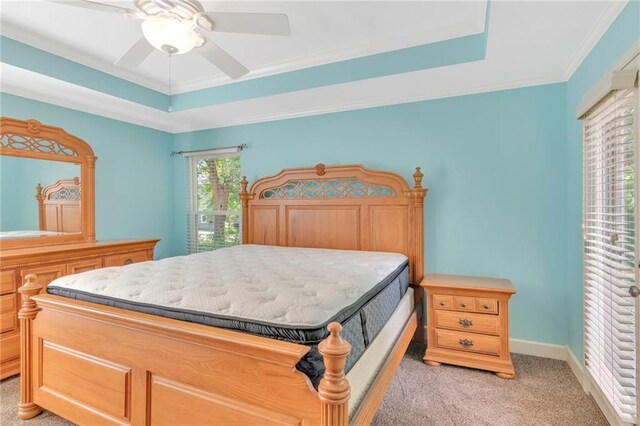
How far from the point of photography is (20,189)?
2941 mm

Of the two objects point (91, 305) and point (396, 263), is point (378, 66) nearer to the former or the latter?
point (396, 263)

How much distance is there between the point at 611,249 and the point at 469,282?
3.31 ft

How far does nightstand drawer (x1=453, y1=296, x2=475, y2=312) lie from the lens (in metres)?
2.50

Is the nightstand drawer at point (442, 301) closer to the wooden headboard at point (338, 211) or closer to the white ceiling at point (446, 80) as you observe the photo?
the wooden headboard at point (338, 211)

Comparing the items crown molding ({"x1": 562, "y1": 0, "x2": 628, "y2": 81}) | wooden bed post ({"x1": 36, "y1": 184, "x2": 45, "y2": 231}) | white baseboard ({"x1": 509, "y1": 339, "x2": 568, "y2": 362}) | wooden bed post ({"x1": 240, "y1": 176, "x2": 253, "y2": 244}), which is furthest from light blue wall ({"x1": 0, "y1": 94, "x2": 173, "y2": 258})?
crown molding ({"x1": 562, "y1": 0, "x2": 628, "y2": 81})

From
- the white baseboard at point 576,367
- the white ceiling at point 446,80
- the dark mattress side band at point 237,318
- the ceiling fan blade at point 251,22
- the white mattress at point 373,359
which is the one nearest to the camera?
Result: the dark mattress side band at point 237,318

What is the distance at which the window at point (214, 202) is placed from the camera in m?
4.19

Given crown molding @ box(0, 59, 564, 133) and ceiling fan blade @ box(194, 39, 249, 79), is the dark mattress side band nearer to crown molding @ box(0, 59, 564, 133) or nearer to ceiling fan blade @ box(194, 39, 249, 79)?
ceiling fan blade @ box(194, 39, 249, 79)

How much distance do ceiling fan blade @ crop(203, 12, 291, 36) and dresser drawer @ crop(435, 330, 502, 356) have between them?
240 centimetres

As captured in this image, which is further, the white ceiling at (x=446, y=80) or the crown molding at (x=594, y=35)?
the white ceiling at (x=446, y=80)

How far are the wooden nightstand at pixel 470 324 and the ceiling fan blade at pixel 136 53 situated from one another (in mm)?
2537

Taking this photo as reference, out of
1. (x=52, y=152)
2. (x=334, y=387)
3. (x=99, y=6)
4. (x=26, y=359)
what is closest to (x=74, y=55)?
(x=52, y=152)

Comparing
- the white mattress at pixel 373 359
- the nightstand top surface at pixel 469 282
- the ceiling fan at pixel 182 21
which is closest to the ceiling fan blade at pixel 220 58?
the ceiling fan at pixel 182 21

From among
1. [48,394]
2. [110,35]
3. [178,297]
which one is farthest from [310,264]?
[110,35]
